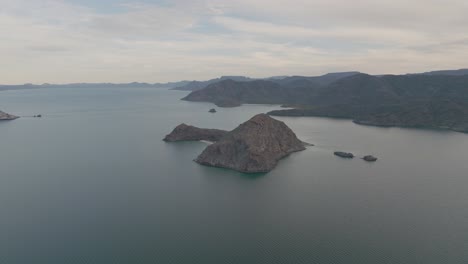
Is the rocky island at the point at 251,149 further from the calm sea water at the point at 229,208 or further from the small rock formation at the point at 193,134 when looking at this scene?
the small rock formation at the point at 193,134

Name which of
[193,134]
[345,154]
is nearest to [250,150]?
[345,154]

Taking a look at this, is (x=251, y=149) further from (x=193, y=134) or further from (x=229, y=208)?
(x=193, y=134)

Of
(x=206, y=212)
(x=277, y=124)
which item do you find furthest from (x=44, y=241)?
(x=277, y=124)

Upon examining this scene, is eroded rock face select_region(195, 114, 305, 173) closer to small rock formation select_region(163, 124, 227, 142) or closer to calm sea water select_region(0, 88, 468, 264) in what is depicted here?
calm sea water select_region(0, 88, 468, 264)

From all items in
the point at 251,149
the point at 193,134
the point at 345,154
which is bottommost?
the point at 345,154

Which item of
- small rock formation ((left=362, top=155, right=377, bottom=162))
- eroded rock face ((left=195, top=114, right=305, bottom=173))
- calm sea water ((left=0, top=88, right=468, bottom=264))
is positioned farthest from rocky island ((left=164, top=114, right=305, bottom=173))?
small rock formation ((left=362, top=155, right=377, bottom=162))

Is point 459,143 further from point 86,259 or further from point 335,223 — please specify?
point 86,259
